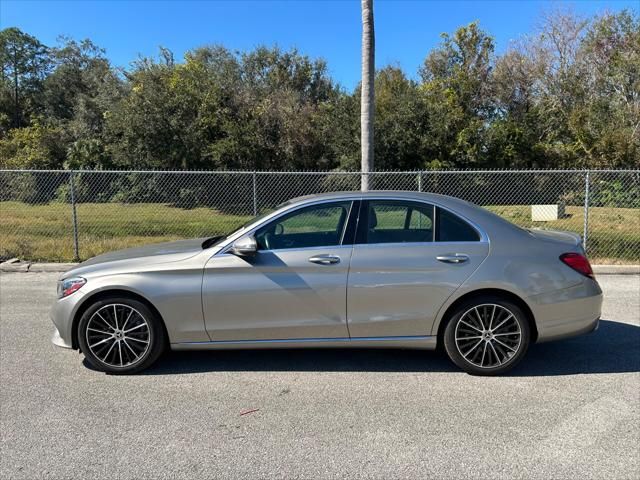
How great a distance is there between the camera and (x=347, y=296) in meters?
4.19

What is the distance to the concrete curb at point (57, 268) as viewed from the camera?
8859mm

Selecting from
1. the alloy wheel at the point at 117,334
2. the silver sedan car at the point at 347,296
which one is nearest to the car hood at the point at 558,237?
the silver sedan car at the point at 347,296

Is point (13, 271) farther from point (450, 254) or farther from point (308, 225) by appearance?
point (450, 254)

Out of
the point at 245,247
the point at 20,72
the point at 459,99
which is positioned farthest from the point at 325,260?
the point at 20,72

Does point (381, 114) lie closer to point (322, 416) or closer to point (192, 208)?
point (192, 208)

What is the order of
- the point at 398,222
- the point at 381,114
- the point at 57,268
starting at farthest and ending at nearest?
the point at 381,114
the point at 57,268
the point at 398,222

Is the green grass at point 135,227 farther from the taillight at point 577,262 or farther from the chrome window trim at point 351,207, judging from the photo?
the chrome window trim at point 351,207

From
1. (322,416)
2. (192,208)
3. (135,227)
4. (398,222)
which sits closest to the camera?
(322,416)

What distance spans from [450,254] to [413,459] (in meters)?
1.79

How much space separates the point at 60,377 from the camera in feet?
14.1

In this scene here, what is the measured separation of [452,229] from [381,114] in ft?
60.4

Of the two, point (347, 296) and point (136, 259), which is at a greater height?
point (136, 259)

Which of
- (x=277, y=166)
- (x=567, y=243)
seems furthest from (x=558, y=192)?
(x=567, y=243)

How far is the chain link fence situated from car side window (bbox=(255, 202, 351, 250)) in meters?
5.74
